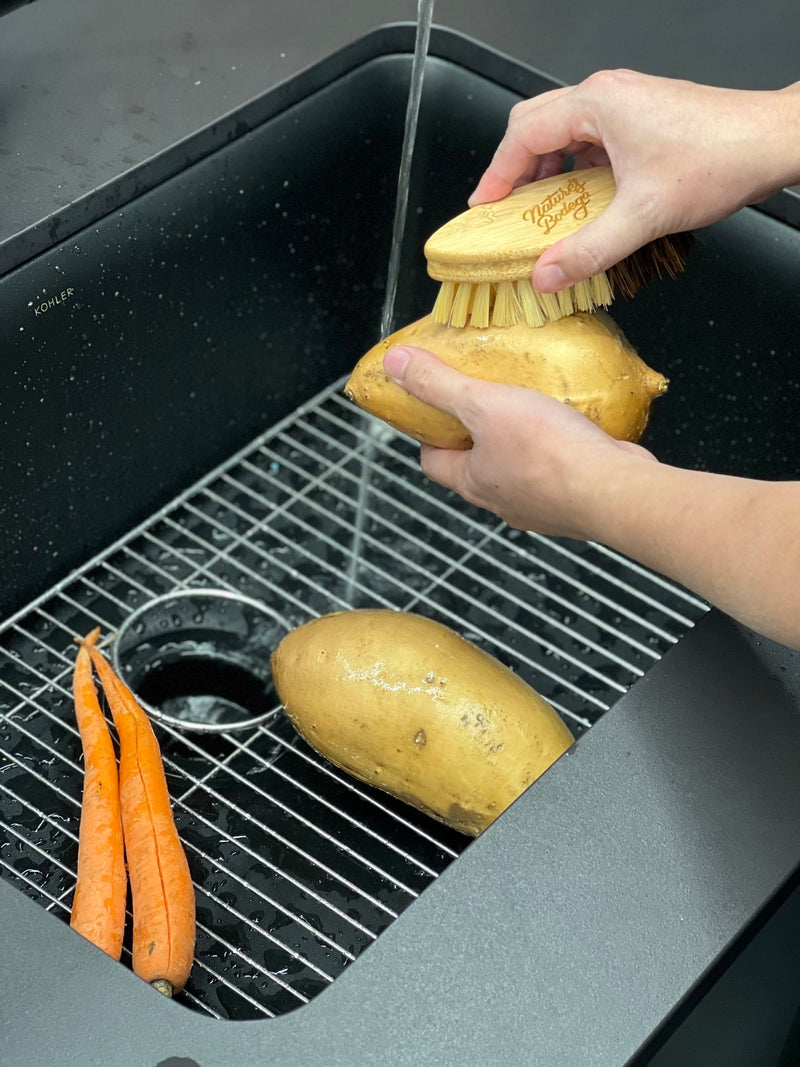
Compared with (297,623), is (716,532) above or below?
above

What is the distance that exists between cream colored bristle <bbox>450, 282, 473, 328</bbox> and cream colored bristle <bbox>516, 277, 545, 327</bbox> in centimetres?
3

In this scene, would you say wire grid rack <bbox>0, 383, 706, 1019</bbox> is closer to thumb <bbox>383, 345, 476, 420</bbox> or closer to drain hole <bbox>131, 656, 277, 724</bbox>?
drain hole <bbox>131, 656, 277, 724</bbox>

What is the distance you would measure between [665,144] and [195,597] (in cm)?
54

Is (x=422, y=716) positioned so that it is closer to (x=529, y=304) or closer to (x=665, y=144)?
(x=529, y=304)

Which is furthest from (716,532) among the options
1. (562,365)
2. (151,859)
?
(151,859)

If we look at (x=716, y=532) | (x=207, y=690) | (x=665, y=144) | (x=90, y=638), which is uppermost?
(x=665, y=144)

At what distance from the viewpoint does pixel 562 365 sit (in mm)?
830

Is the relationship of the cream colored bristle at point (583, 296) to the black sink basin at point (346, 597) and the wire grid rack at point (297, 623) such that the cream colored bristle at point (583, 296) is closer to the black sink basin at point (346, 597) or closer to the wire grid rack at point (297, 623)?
the black sink basin at point (346, 597)

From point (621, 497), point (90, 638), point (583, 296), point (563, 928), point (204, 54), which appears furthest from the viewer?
point (204, 54)

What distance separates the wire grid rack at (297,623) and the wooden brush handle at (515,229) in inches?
14.3

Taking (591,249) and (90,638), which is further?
(90,638)

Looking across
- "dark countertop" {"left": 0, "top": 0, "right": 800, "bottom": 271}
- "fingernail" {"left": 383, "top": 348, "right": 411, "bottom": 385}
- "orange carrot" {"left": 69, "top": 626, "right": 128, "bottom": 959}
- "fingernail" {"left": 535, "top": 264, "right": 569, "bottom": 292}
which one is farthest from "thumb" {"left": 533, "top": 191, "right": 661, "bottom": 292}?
"orange carrot" {"left": 69, "top": 626, "right": 128, "bottom": 959}

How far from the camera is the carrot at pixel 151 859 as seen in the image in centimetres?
77

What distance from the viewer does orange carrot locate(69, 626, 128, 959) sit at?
2.56 ft
